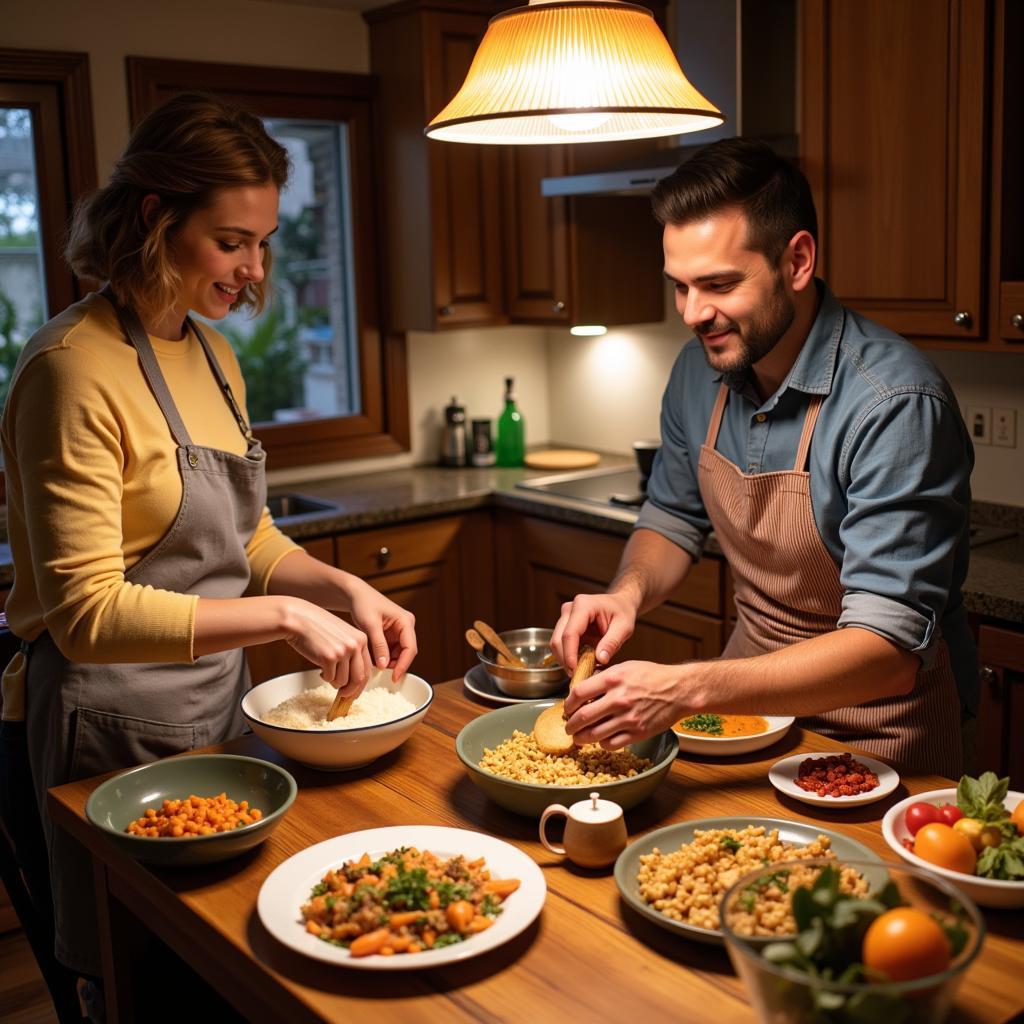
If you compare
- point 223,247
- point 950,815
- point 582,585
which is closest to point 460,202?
point 582,585

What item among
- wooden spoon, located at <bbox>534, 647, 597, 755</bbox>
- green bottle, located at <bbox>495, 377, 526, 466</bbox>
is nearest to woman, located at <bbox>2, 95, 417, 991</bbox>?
wooden spoon, located at <bbox>534, 647, 597, 755</bbox>

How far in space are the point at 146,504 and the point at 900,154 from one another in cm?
191

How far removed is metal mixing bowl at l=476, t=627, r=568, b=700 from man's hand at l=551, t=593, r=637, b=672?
60mm

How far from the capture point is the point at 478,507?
12.5 ft

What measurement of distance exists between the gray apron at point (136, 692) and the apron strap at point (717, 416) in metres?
0.81

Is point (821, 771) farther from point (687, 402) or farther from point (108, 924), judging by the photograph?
point (108, 924)

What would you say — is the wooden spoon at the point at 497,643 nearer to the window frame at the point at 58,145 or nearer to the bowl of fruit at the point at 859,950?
the bowl of fruit at the point at 859,950

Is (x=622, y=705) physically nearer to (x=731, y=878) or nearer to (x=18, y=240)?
(x=731, y=878)

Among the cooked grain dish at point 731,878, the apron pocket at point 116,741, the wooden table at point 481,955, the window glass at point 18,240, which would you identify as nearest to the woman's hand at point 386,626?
the wooden table at point 481,955

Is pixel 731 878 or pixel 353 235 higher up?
pixel 353 235

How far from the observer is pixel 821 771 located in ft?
5.40

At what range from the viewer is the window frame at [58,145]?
3.36 metres

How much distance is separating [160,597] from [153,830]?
0.36 metres

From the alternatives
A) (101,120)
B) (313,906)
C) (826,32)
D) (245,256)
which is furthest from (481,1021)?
(101,120)
